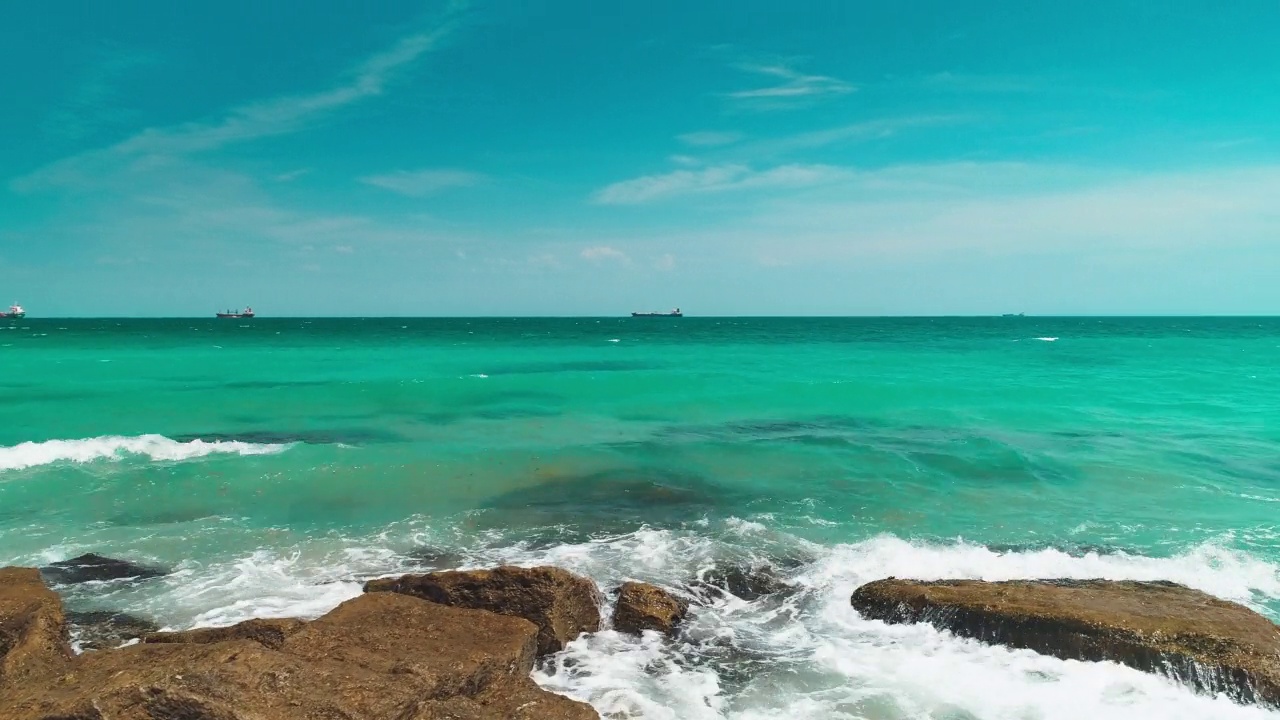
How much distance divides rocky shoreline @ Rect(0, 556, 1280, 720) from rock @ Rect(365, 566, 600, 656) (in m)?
0.02

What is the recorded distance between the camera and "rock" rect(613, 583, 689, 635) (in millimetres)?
8844

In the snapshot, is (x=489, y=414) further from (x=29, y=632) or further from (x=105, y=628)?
(x=29, y=632)

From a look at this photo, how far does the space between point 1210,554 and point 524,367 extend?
40481 millimetres

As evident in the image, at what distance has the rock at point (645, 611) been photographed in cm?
884

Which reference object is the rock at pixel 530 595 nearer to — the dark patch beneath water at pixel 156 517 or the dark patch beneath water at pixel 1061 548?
the dark patch beneath water at pixel 156 517

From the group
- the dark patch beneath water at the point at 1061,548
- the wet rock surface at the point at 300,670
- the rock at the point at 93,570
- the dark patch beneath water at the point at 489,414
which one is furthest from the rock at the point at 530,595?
the dark patch beneath water at the point at 489,414

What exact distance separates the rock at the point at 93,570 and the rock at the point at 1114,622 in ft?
35.2

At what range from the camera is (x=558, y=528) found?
13.0m

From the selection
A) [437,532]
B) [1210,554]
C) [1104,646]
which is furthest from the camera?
[437,532]

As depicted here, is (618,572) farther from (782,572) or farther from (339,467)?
(339,467)

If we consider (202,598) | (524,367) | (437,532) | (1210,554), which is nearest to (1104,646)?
(1210,554)

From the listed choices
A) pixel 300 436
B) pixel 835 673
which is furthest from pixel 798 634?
pixel 300 436

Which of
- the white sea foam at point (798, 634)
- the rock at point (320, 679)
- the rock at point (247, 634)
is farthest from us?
the white sea foam at point (798, 634)

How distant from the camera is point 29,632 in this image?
7078mm
